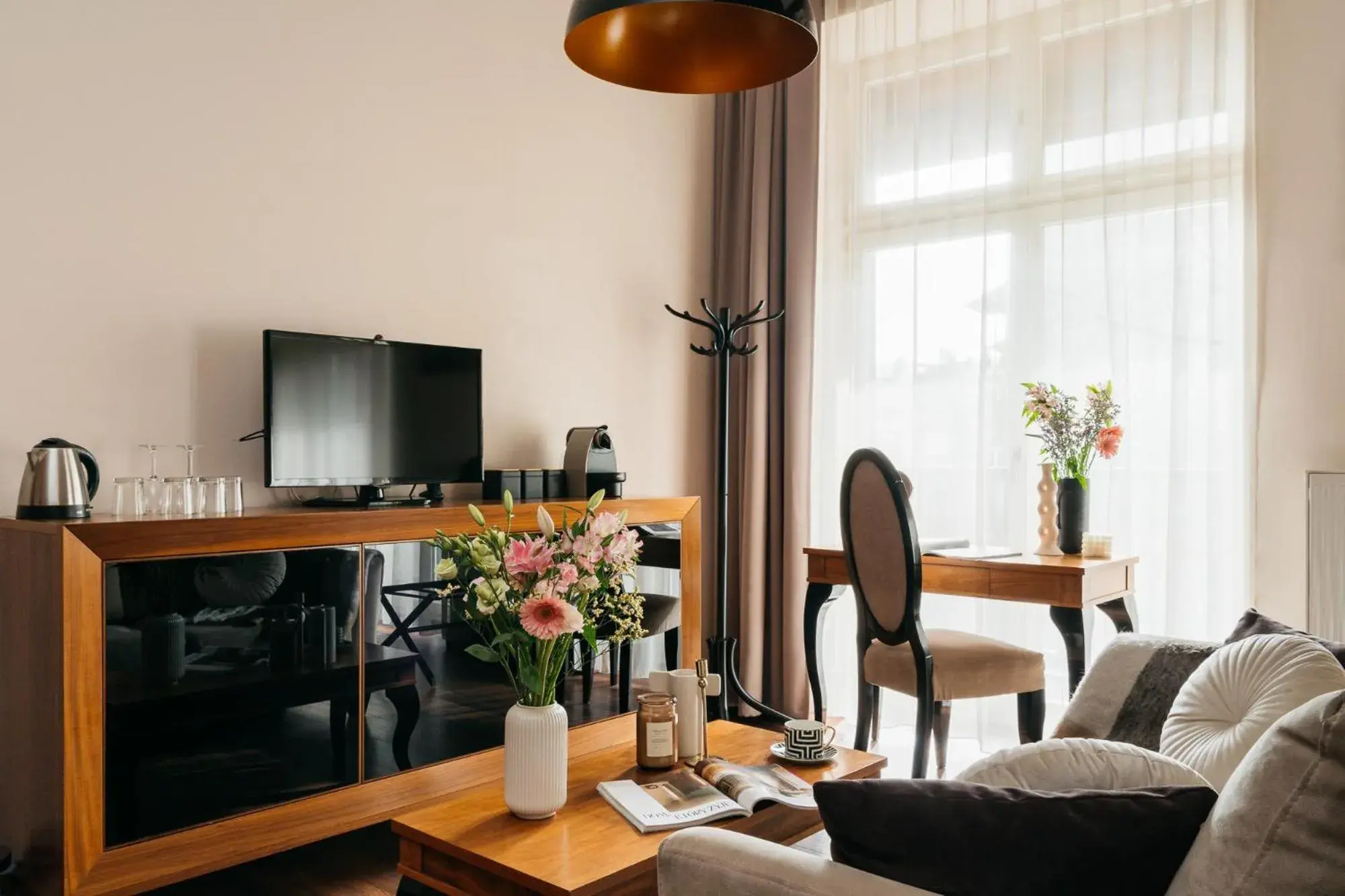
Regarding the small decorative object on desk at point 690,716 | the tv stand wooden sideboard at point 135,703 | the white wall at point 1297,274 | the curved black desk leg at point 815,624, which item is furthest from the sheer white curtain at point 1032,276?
the tv stand wooden sideboard at point 135,703

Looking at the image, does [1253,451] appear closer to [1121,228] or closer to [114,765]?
[1121,228]

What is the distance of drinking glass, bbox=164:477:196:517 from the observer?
2.57 metres

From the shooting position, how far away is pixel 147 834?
2332 mm

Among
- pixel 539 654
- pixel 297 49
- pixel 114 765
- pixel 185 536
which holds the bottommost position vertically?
pixel 114 765

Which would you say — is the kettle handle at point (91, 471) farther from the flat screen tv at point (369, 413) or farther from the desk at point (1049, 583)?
the desk at point (1049, 583)

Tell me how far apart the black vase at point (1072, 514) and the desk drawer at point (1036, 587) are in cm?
30

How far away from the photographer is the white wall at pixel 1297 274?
125 inches

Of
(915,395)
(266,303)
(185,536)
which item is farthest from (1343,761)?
(915,395)

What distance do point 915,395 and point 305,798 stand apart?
8.48 feet

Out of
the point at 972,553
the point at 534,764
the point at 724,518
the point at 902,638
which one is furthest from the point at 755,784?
the point at 724,518

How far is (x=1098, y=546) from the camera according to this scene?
10.5 ft

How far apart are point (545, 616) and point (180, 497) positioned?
1291mm

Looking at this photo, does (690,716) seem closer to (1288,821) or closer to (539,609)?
(539,609)

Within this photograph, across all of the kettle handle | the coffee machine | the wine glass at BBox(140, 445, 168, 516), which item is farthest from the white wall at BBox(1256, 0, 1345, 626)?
the kettle handle
